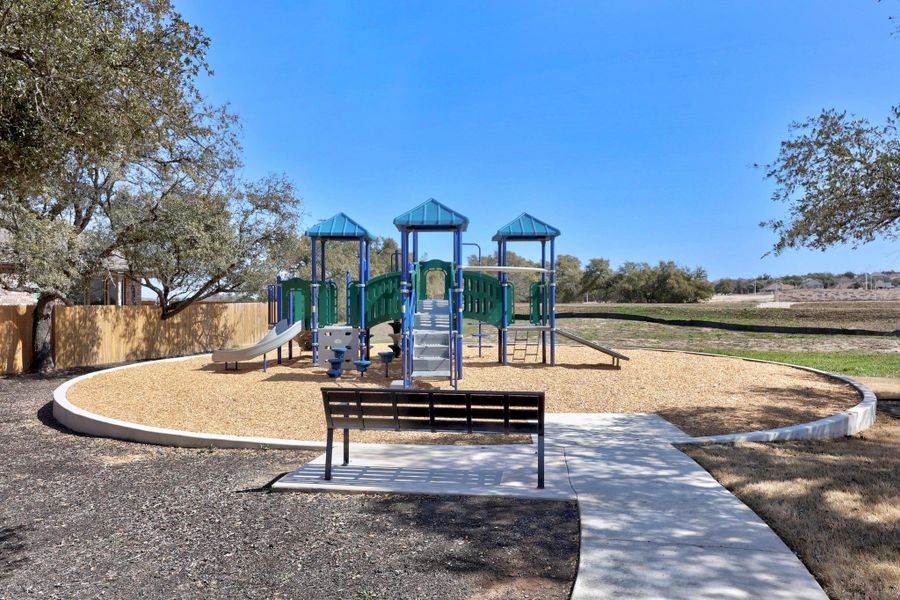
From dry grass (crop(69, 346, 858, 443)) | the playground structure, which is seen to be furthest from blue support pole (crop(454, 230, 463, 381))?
dry grass (crop(69, 346, 858, 443))

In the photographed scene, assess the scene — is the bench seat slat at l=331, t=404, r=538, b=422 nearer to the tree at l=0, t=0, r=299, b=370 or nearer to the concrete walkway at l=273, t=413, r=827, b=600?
the concrete walkway at l=273, t=413, r=827, b=600

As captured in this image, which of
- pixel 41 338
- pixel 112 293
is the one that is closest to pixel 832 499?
pixel 41 338

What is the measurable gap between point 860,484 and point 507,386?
6072 mm

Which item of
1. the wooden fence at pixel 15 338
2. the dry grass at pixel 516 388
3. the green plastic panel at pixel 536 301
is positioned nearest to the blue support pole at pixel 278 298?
the dry grass at pixel 516 388

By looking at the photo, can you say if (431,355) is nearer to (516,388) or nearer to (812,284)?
(516,388)

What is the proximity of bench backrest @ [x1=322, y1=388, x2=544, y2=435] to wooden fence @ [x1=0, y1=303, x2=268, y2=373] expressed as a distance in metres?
13.8

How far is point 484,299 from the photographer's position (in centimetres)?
1323

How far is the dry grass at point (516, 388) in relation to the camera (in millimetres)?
7730

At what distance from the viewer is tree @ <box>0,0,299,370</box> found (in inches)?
202

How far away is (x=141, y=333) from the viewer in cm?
1789

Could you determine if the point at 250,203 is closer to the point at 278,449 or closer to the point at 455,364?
the point at 455,364

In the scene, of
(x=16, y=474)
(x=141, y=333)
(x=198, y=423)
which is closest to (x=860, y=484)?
(x=198, y=423)

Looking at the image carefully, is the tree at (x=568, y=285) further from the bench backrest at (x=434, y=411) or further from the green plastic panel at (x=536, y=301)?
the bench backrest at (x=434, y=411)

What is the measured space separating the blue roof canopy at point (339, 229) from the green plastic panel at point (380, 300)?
141 centimetres
